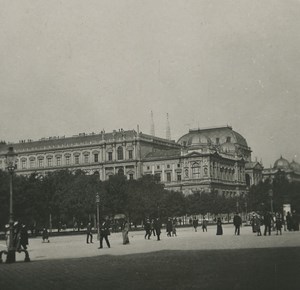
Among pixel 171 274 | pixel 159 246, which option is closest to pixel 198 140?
pixel 159 246

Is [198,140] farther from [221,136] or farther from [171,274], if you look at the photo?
[171,274]

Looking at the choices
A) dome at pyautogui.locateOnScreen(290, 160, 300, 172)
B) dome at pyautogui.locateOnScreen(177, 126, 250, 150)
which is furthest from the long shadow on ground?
dome at pyautogui.locateOnScreen(290, 160, 300, 172)

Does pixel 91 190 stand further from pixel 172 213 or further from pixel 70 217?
pixel 172 213

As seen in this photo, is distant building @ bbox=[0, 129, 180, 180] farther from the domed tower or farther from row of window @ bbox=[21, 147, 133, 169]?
the domed tower

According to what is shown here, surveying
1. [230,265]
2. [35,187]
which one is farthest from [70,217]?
[230,265]

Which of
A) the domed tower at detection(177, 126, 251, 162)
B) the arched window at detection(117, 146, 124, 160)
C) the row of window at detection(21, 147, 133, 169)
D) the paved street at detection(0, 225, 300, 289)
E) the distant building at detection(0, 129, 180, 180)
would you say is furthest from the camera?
the domed tower at detection(177, 126, 251, 162)

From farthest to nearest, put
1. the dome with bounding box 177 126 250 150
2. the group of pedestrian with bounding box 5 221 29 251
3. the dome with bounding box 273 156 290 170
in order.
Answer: the dome with bounding box 273 156 290 170 < the dome with bounding box 177 126 250 150 < the group of pedestrian with bounding box 5 221 29 251

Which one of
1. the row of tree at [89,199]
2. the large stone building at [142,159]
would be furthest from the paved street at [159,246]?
the large stone building at [142,159]

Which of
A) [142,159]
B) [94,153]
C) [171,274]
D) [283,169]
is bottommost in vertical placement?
[171,274]
